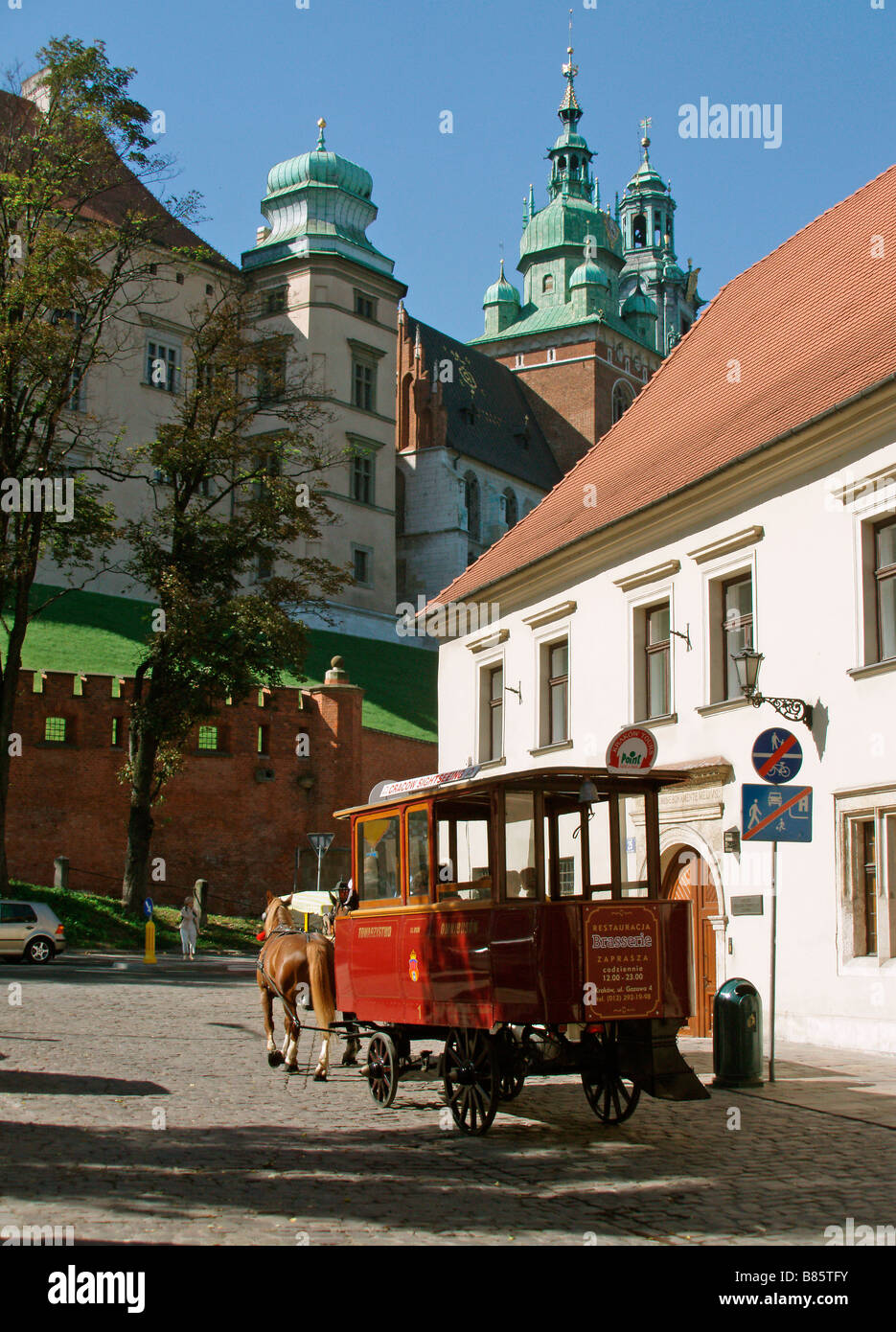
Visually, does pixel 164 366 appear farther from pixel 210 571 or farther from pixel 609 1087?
pixel 609 1087

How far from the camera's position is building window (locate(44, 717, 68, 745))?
121 ft

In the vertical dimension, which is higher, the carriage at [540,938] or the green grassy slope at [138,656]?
the green grassy slope at [138,656]

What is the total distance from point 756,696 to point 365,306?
5612 cm

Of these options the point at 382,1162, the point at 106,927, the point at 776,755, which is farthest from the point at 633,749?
the point at 106,927

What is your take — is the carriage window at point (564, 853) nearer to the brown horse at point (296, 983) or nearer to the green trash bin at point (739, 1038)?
the green trash bin at point (739, 1038)

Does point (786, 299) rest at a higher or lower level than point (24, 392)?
lower

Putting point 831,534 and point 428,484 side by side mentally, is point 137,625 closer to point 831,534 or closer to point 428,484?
point 428,484

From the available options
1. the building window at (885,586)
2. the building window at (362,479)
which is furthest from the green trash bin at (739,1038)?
the building window at (362,479)

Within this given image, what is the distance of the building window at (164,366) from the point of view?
2365 inches

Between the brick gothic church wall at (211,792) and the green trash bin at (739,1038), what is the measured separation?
26664mm

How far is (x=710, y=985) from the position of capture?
17438 mm
